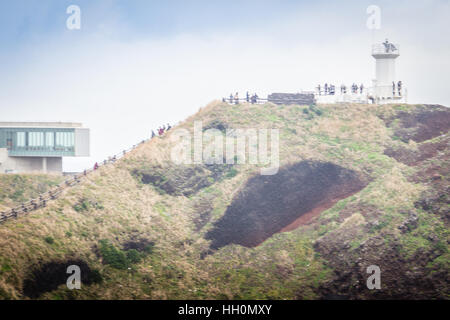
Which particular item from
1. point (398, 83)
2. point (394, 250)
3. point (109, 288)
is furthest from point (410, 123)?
point (109, 288)

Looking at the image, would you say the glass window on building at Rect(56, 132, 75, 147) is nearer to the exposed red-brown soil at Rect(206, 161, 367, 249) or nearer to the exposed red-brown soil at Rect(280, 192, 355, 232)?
the exposed red-brown soil at Rect(206, 161, 367, 249)

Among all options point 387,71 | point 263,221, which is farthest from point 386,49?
point 263,221

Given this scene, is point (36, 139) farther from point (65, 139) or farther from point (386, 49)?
point (386, 49)

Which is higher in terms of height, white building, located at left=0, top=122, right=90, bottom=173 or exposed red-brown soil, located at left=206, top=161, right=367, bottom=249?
white building, located at left=0, top=122, right=90, bottom=173

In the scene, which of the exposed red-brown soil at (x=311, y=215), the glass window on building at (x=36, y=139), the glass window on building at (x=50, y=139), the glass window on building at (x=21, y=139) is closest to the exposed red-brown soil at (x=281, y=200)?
the exposed red-brown soil at (x=311, y=215)

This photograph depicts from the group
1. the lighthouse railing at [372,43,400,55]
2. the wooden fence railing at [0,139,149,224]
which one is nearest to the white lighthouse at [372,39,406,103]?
the lighthouse railing at [372,43,400,55]
